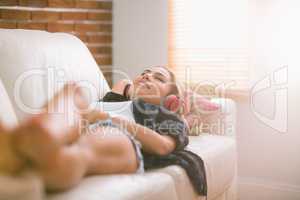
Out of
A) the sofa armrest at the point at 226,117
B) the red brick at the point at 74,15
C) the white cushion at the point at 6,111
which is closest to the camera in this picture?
the white cushion at the point at 6,111

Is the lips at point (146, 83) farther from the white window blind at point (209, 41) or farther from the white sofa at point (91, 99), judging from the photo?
the white window blind at point (209, 41)

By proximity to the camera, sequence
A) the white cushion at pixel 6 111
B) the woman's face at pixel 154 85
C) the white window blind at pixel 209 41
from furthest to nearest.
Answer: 1. the white window blind at pixel 209 41
2. the woman's face at pixel 154 85
3. the white cushion at pixel 6 111

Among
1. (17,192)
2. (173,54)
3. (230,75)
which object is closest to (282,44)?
(230,75)

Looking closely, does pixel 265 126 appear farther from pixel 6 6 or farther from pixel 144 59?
pixel 6 6

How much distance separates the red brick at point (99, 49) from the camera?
348cm

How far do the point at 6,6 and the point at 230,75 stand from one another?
157 cm

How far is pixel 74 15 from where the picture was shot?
331 cm

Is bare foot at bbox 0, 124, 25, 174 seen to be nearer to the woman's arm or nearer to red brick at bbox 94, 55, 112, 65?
the woman's arm

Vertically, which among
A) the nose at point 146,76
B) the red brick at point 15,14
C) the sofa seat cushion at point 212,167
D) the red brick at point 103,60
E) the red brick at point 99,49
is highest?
the red brick at point 15,14

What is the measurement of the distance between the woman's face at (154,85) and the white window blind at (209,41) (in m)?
1.08

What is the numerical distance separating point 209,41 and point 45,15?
3.84 ft

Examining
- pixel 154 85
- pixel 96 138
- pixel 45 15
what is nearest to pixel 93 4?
pixel 45 15

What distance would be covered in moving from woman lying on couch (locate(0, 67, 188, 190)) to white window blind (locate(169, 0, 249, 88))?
3.39ft

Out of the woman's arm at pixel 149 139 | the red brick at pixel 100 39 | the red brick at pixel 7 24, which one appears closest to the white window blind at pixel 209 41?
the red brick at pixel 100 39
